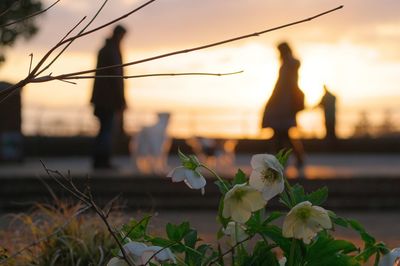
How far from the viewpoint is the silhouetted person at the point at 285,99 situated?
14562mm

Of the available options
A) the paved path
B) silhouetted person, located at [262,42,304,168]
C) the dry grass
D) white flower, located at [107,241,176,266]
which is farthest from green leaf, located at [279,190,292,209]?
silhouetted person, located at [262,42,304,168]

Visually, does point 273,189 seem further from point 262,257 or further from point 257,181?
point 262,257

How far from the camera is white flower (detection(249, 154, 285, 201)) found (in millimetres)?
3320

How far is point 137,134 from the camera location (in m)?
16.1

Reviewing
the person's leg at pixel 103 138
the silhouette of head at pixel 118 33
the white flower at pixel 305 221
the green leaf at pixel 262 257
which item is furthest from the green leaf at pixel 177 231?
the person's leg at pixel 103 138

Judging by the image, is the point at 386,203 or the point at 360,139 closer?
the point at 386,203

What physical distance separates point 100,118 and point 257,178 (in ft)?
36.3

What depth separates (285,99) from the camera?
48.1 ft

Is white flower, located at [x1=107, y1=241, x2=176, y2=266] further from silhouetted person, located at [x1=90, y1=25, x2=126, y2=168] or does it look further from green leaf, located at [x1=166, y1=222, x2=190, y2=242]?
silhouetted person, located at [x1=90, y1=25, x2=126, y2=168]

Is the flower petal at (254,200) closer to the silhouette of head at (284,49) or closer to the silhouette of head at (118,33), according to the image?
the silhouette of head at (118,33)

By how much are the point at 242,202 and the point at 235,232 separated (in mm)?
280

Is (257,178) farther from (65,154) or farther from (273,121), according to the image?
(65,154)

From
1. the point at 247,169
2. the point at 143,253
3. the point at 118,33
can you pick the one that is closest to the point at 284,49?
the point at 118,33

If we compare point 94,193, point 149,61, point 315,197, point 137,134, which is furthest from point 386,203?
point 149,61
